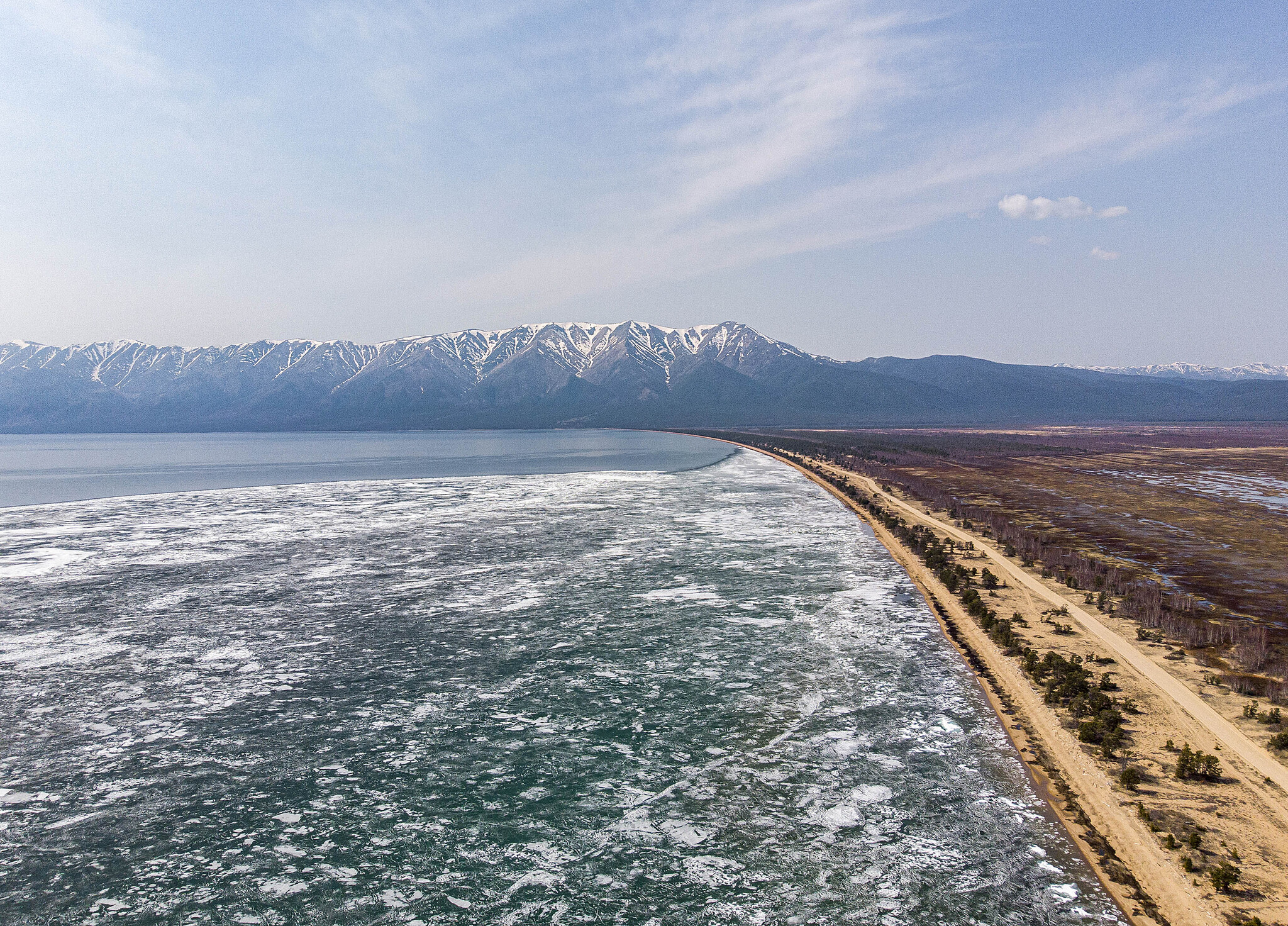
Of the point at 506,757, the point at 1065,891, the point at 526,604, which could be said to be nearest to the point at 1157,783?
the point at 1065,891

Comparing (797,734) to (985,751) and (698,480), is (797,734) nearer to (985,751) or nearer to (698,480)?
(985,751)

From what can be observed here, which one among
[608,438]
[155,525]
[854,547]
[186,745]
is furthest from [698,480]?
[608,438]

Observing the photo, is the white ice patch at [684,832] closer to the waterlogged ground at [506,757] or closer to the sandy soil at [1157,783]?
the waterlogged ground at [506,757]

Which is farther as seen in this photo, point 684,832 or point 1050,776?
point 1050,776

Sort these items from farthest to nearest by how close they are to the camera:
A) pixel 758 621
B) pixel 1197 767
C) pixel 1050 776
Result: pixel 758 621
pixel 1050 776
pixel 1197 767

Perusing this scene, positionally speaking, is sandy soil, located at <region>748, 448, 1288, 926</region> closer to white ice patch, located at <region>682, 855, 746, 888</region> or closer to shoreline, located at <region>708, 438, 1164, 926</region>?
shoreline, located at <region>708, 438, 1164, 926</region>

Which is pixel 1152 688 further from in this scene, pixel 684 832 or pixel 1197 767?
pixel 684 832

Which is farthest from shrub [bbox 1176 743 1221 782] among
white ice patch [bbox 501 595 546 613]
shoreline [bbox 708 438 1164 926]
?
white ice patch [bbox 501 595 546 613]
